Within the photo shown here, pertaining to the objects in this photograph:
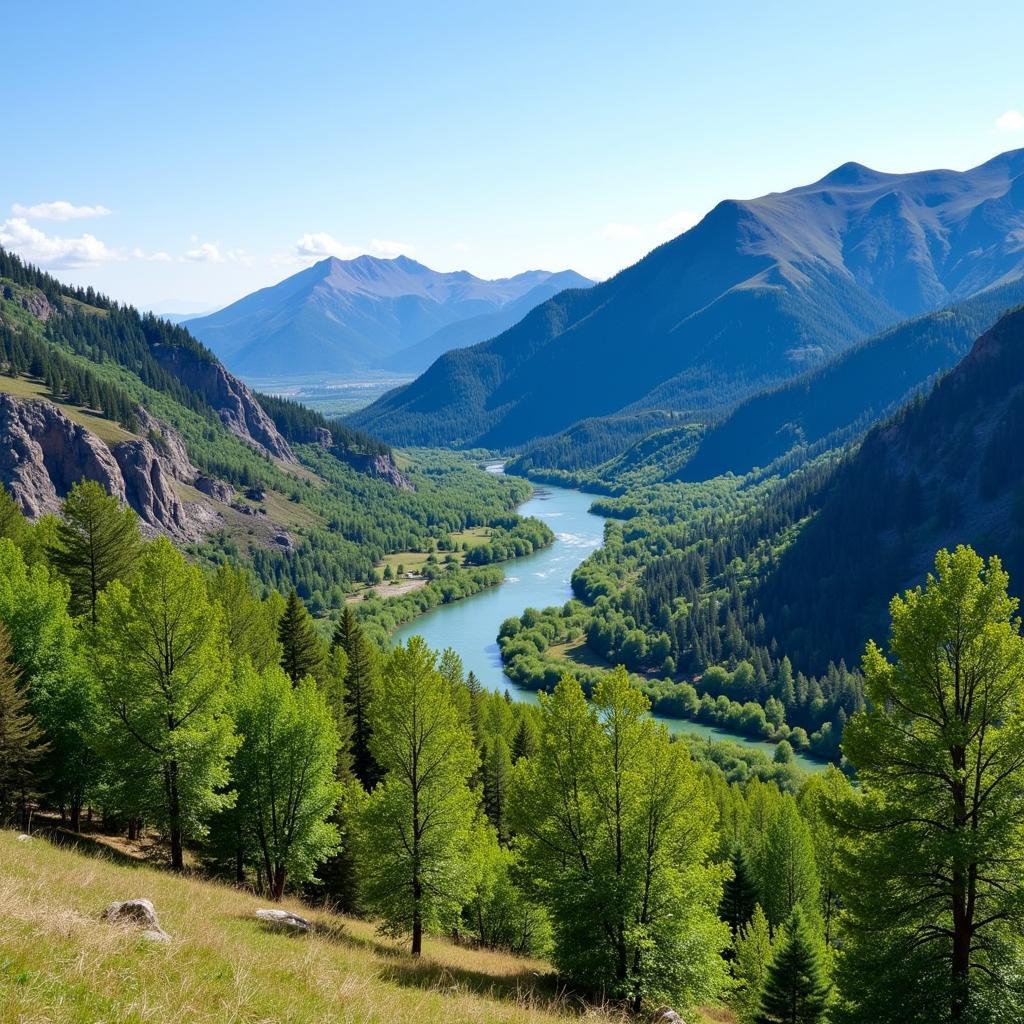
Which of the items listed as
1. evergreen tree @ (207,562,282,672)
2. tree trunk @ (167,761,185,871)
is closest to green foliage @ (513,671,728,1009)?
tree trunk @ (167,761,185,871)

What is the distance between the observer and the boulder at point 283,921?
2539 cm

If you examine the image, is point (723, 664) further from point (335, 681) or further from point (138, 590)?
point (138, 590)

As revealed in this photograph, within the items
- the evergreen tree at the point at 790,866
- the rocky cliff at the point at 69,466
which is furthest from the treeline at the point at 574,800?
the rocky cliff at the point at 69,466

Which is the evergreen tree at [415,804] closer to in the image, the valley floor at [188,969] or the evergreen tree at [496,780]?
the valley floor at [188,969]

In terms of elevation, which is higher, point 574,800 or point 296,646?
point 296,646

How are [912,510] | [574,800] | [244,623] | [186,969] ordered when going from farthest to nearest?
[912,510], [244,623], [574,800], [186,969]

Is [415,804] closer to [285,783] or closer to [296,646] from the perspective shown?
[285,783]

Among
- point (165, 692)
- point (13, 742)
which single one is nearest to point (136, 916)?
point (165, 692)

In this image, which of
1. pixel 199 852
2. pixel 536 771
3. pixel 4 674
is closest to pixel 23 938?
pixel 536 771

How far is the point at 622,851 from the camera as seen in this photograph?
1063 inches

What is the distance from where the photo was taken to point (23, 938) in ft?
46.4

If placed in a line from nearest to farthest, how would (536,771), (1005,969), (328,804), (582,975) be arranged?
(1005,969)
(582,975)
(536,771)
(328,804)

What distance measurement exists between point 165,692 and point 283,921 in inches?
394

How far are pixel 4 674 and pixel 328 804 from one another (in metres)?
13.7
